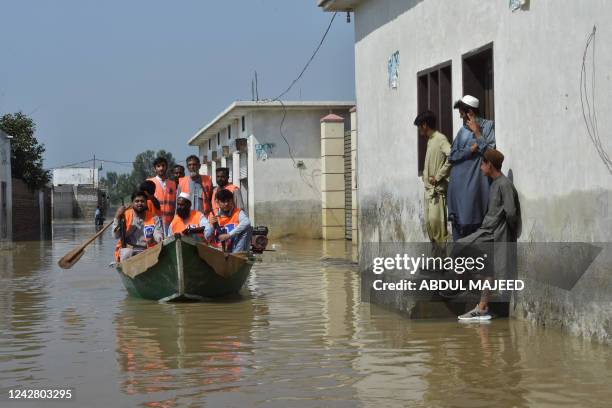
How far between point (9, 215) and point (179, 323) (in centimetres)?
2060

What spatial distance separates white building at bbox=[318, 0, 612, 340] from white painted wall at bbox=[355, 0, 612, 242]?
1cm

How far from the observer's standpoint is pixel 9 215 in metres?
29.4

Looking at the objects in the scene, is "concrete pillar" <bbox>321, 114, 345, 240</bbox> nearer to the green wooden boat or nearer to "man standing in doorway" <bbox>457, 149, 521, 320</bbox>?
the green wooden boat

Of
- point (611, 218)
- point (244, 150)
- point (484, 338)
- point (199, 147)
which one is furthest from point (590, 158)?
point (199, 147)

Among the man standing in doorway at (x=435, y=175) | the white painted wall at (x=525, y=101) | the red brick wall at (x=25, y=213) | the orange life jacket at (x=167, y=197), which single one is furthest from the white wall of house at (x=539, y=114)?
the red brick wall at (x=25, y=213)

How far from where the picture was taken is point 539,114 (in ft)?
30.1

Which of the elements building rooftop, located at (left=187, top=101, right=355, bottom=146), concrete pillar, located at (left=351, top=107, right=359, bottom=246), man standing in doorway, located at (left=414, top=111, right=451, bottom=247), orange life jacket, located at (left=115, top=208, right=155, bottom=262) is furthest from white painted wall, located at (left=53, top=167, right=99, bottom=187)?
man standing in doorway, located at (left=414, top=111, right=451, bottom=247)

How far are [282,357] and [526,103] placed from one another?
3514mm

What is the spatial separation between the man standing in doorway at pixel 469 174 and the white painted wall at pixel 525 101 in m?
0.37

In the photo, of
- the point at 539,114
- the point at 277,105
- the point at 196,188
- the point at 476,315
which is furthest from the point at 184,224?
the point at 277,105

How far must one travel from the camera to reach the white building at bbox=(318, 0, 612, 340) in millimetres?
8062

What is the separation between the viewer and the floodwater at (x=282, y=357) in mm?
6516

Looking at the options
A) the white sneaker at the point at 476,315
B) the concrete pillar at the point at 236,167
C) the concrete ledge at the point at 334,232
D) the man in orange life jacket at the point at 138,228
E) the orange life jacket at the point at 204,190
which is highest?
the concrete pillar at the point at 236,167

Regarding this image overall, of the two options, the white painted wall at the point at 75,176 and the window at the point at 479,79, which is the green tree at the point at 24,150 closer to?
the window at the point at 479,79
